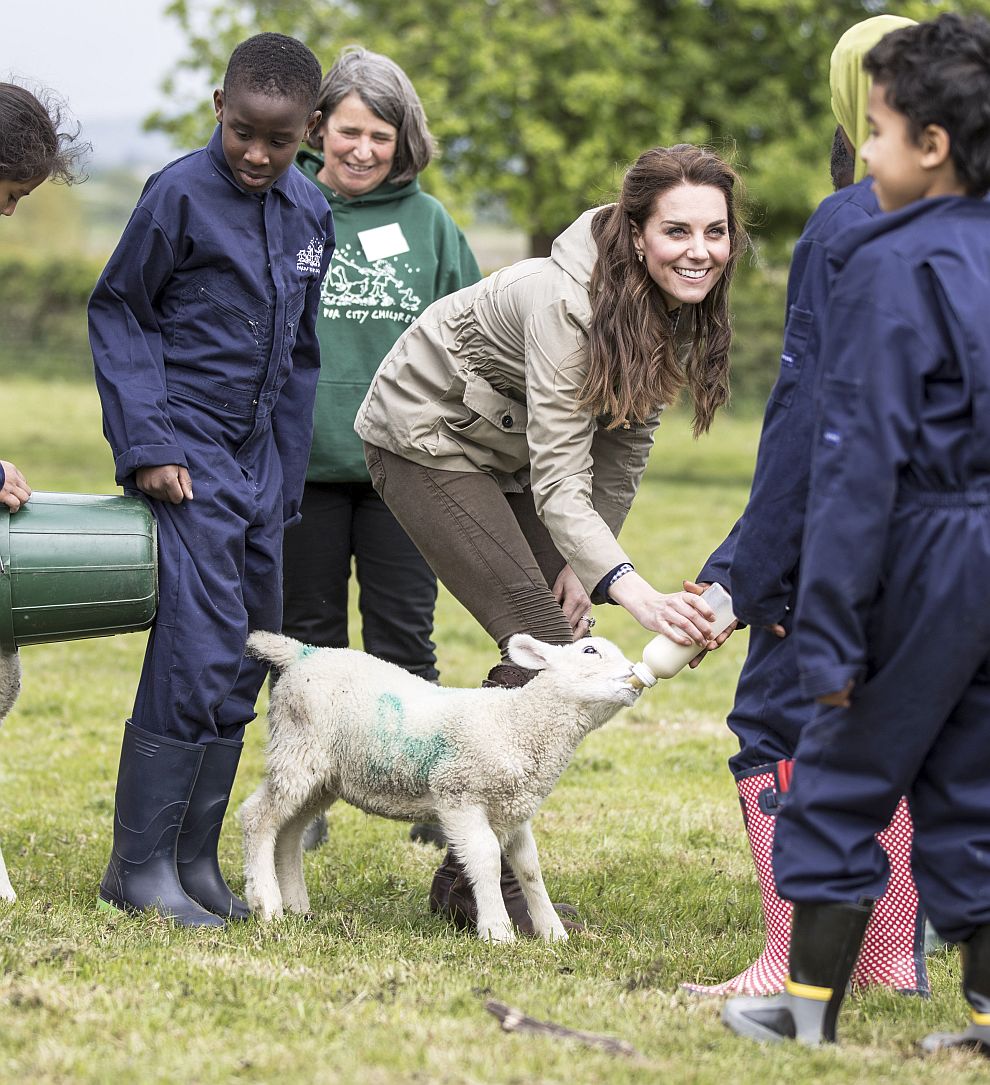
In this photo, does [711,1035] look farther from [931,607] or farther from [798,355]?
[798,355]

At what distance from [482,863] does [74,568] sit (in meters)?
1.39

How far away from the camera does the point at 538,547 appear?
4812 mm

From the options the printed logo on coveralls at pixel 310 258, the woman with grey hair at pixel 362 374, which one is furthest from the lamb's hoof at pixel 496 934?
the printed logo on coveralls at pixel 310 258

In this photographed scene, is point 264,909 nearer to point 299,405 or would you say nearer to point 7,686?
point 7,686

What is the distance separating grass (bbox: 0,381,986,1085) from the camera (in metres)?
2.92

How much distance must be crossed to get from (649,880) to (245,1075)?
240 cm

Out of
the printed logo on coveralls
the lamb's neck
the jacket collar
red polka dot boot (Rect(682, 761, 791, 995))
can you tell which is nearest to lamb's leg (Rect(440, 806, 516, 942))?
the lamb's neck

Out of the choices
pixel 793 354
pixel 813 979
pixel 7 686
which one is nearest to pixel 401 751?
pixel 7 686

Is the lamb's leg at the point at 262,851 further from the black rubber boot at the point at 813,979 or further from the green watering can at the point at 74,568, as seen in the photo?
the black rubber boot at the point at 813,979

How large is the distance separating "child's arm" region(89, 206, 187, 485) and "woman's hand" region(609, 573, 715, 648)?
1335mm

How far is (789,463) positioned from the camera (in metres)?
3.28

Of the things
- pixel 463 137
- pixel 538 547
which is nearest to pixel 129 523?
pixel 538 547

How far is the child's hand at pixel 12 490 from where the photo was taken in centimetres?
393

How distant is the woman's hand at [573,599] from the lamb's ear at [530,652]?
0.61 metres
